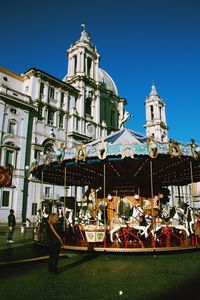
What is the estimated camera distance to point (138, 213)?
11961 mm

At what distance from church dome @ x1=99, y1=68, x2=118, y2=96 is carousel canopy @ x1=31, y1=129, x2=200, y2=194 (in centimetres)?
3486

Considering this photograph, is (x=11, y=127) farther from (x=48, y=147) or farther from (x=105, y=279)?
(x=105, y=279)

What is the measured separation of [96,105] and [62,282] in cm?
4180

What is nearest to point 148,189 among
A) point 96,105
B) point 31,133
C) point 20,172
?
point 20,172

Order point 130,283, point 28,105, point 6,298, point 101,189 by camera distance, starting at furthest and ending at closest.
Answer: point 28,105 < point 101,189 < point 130,283 < point 6,298

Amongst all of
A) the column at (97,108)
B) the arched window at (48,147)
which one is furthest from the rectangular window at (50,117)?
the column at (97,108)

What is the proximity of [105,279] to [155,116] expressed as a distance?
61.8 metres

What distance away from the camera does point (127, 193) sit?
17125 millimetres

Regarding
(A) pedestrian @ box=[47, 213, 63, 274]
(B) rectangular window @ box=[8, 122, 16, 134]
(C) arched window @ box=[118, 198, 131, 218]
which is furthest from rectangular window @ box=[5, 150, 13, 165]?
(A) pedestrian @ box=[47, 213, 63, 274]

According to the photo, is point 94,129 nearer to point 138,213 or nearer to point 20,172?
point 20,172

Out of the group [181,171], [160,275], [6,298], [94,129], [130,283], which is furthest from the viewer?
[94,129]

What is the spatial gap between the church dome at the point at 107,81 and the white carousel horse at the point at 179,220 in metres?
41.8

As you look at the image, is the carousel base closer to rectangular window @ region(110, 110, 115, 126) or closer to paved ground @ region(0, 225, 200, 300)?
paved ground @ region(0, 225, 200, 300)

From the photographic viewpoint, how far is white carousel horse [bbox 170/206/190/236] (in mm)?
12112
